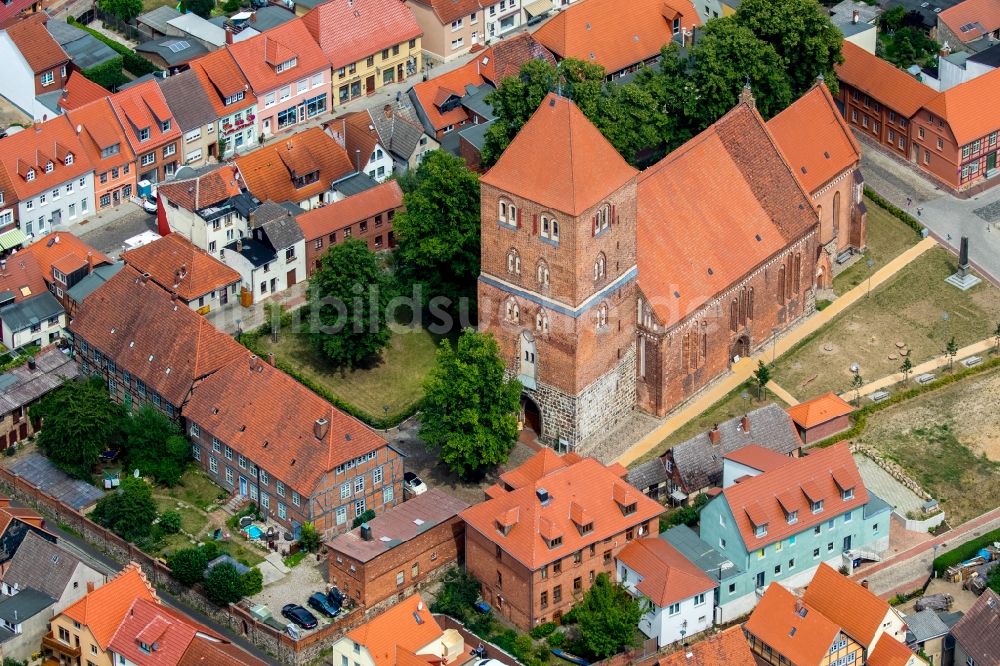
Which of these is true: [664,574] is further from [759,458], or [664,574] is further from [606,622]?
[759,458]

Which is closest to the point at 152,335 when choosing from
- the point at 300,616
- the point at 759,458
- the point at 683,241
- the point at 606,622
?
A: the point at 300,616

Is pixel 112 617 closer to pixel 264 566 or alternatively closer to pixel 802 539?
pixel 264 566

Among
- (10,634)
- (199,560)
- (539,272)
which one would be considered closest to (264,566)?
(199,560)

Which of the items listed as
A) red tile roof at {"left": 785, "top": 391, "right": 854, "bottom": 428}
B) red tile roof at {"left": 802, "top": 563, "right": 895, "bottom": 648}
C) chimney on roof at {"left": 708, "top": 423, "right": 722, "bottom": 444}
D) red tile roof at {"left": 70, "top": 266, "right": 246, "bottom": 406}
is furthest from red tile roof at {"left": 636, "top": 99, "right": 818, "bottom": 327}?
red tile roof at {"left": 70, "top": 266, "right": 246, "bottom": 406}

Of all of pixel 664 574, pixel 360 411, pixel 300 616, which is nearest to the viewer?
pixel 664 574

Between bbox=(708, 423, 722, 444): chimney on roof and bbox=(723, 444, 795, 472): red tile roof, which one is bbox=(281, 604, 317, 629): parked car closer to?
bbox=(723, 444, 795, 472): red tile roof

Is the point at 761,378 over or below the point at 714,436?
below

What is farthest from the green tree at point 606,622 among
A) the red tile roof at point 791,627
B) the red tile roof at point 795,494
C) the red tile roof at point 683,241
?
the red tile roof at point 683,241
